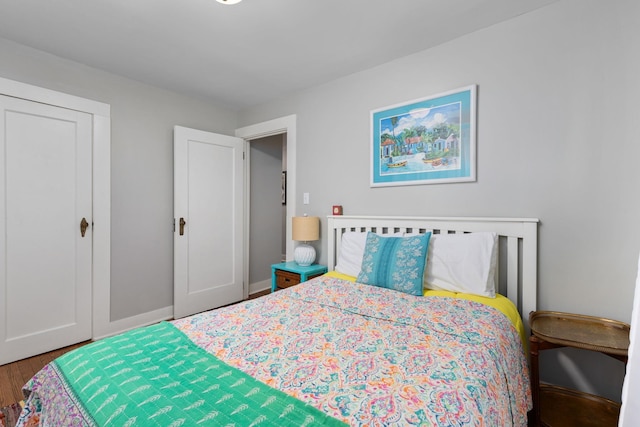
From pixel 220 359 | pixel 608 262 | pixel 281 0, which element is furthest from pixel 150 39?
pixel 608 262

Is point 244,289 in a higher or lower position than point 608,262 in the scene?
lower

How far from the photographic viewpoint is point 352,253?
103 inches

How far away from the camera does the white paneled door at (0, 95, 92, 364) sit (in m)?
2.44

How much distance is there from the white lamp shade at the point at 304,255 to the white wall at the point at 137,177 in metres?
1.44

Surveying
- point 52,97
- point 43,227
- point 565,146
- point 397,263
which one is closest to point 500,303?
point 397,263

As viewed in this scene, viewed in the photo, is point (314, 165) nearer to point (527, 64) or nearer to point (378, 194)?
point (378, 194)

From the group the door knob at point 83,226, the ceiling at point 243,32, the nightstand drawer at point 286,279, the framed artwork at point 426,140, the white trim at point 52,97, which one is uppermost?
the ceiling at point 243,32

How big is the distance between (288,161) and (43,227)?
2212 mm

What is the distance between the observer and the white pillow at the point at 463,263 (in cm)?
202

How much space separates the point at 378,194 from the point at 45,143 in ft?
9.15

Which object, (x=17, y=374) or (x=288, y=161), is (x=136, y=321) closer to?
(x=17, y=374)

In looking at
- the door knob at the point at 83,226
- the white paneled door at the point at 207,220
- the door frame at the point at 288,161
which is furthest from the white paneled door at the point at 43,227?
the door frame at the point at 288,161

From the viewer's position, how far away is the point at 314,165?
3256 millimetres

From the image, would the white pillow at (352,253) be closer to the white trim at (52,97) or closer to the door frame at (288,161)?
the door frame at (288,161)
